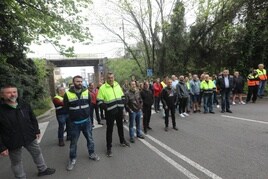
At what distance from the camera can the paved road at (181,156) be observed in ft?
16.3

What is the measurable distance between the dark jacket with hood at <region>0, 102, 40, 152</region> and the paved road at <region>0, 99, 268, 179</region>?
1006mm

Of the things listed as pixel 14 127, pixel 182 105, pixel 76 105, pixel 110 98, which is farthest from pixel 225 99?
pixel 14 127

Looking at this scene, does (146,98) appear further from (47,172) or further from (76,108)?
(47,172)

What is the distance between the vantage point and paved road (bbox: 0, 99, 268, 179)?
496 cm

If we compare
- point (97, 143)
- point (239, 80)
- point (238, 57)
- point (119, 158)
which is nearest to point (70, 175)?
point (119, 158)

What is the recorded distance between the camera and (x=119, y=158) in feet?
20.3

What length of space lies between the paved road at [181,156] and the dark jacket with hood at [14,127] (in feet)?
3.30

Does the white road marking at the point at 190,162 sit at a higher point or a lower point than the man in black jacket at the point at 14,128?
lower

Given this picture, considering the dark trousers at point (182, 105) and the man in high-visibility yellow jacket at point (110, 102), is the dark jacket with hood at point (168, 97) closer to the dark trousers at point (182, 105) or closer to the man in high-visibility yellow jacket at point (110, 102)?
the dark trousers at point (182, 105)

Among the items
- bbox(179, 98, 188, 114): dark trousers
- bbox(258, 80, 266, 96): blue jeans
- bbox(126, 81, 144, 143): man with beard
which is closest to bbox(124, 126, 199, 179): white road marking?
bbox(126, 81, 144, 143): man with beard

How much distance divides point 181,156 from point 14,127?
3.50 meters

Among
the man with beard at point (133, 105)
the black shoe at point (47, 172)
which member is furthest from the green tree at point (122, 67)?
the black shoe at point (47, 172)

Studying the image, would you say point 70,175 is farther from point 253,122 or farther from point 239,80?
point 239,80

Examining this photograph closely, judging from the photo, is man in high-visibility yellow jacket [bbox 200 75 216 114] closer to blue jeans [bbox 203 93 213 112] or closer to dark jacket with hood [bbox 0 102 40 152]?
blue jeans [bbox 203 93 213 112]
